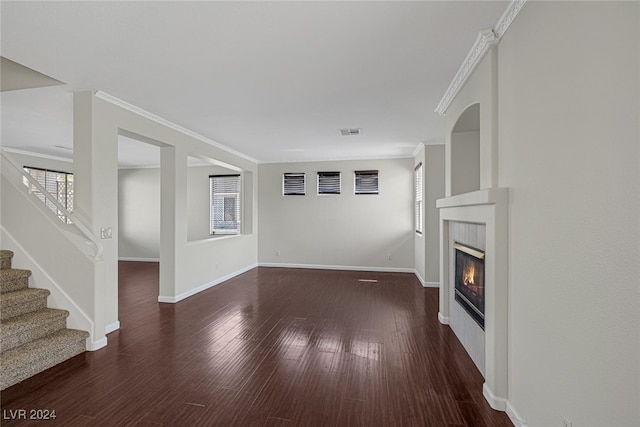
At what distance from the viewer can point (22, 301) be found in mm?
2975

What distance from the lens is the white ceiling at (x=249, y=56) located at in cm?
201

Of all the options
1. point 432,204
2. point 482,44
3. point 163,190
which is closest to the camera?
point 482,44

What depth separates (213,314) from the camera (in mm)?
4176

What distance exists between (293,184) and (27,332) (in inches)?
225

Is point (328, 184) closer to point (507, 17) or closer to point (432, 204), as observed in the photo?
point (432, 204)

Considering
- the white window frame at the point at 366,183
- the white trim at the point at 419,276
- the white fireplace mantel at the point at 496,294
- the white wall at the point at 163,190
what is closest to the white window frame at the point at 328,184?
the white window frame at the point at 366,183

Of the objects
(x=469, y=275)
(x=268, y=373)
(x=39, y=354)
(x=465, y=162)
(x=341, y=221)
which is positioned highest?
(x=465, y=162)

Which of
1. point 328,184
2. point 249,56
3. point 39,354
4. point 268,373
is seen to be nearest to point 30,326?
point 39,354

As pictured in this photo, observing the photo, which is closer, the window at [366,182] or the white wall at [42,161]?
the white wall at [42,161]

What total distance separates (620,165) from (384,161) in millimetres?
6157

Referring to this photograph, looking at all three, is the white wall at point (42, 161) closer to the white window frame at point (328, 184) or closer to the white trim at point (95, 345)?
the white trim at point (95, 345)

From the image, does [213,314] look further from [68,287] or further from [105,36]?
[105,36]

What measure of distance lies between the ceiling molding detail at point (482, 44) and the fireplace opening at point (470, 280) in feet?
5.30

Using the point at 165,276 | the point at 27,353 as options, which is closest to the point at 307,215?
the point at 165,276
